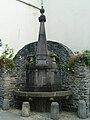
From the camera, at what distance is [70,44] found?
35.3ft

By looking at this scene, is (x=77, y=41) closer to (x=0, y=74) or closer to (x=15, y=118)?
(x=0, y=74)

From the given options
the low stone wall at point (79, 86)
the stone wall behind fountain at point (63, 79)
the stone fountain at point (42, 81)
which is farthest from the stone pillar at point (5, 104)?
the low stone wall at point (79, 86)

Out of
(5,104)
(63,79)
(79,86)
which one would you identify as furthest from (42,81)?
(5,104)

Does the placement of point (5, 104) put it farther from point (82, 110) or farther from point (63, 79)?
point (82, 110)

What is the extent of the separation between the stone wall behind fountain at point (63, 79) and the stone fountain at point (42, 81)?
0.82ft

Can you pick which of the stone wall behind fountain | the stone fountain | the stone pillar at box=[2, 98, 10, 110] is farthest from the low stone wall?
the stone pillar at box=[2, 98, 10, 110]

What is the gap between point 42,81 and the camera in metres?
7.59

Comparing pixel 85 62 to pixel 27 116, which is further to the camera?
pixel 85 62

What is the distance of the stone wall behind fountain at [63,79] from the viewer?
750cm

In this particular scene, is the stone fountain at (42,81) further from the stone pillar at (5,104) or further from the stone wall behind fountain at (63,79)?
the stone pillar at (5,104)

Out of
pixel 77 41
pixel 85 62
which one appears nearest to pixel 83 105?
pixel 85 62

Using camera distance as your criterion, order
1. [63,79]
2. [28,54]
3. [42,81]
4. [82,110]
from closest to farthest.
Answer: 1. [82,110]
2. [42,81]
3. [63,79]
4. [28,54]

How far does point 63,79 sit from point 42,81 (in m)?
1.08

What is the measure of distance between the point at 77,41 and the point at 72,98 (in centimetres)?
373
